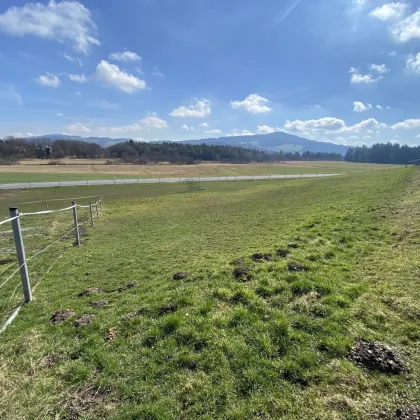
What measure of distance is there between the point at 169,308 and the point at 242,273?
1.99m

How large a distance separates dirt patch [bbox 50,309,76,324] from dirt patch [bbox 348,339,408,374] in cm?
478

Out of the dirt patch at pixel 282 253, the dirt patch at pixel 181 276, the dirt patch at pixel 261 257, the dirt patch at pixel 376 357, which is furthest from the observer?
the dirt patch at pixel 282 253

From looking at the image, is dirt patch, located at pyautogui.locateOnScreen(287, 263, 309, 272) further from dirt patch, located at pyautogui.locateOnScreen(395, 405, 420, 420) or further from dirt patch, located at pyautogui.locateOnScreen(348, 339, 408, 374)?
dirt patch, located at pyautogui.locateOnScreen(395, 405, 420, 420)

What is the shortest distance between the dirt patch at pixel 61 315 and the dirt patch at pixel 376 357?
4778 mm

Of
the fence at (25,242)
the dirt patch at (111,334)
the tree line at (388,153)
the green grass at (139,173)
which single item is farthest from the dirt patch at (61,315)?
the tree line at (388,153)

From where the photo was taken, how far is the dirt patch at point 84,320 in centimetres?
476

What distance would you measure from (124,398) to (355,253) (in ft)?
21.9

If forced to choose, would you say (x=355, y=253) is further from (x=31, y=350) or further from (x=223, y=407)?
(x=31, y=350)

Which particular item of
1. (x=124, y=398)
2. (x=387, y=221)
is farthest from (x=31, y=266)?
(x=387, y=221)

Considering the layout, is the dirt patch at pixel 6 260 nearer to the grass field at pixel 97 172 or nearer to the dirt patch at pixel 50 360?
the dirt patch at pixel 50 360

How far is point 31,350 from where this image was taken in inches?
161

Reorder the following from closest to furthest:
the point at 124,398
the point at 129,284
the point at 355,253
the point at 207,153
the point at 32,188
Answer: the point at 124,398 → the point at 129,284 → the point at 355,253 → the point at 32,188 → the point at 207,153

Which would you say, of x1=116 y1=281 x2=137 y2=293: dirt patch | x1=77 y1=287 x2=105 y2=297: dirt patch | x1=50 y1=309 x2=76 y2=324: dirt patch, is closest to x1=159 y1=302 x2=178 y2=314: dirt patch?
x1=50 y1=309 x2=76 y2=324: dirt patch

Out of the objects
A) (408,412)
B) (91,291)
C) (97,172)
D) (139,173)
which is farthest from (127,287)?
(97,172)
